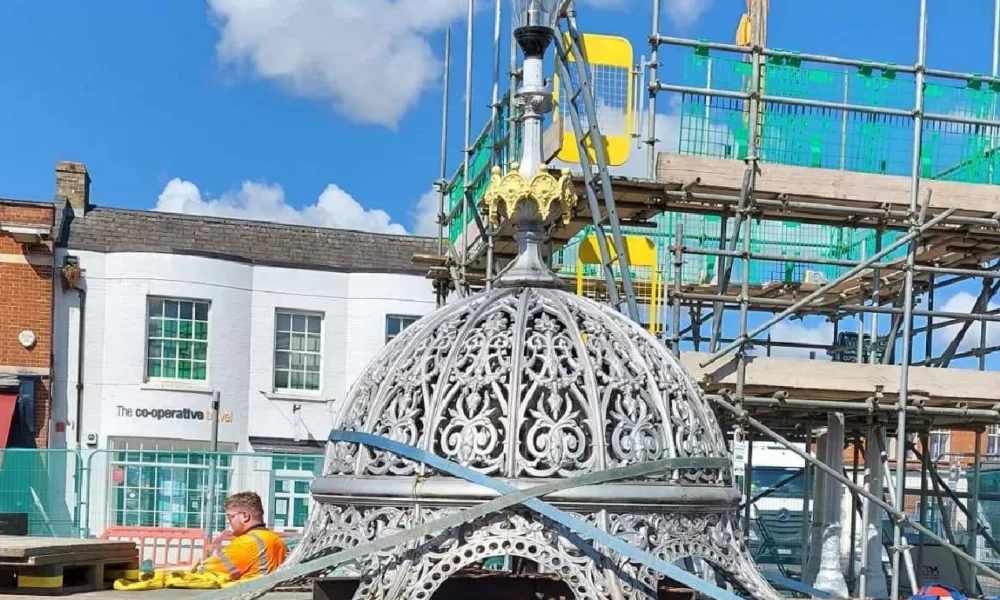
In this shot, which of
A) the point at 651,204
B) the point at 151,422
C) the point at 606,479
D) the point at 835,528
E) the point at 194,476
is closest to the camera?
the point at 606,479

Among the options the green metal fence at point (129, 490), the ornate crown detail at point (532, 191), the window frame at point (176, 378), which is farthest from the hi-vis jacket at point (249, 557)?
the window frame at point (176, 378)

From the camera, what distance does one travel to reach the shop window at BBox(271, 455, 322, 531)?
1728 centimetres

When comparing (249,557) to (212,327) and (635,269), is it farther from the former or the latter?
(212,327)

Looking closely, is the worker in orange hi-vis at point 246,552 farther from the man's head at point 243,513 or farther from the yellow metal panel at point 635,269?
the yellow metal panel at point 635,269

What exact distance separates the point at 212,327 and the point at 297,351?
1.77 metres

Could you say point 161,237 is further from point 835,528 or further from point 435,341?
point 435,341

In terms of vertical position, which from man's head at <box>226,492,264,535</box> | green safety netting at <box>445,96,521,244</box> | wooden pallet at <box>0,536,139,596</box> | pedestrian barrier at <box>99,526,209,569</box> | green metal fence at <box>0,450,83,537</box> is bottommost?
pedestrian barrier at <box>99,526,209,569</box>

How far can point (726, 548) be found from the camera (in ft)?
16.2

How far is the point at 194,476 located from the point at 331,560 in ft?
44.1

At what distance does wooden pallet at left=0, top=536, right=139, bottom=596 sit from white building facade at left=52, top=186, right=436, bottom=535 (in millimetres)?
13544

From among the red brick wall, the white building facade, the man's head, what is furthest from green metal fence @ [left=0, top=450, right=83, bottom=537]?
the man's head

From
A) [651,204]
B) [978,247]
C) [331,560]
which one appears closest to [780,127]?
[651,204]

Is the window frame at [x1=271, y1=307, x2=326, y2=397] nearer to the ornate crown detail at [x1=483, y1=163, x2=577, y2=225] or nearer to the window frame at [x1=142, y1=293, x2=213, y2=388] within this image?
the window frame at [x1=142, y1=293, x2=213, y2=388]

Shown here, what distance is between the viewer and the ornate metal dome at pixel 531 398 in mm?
4672
